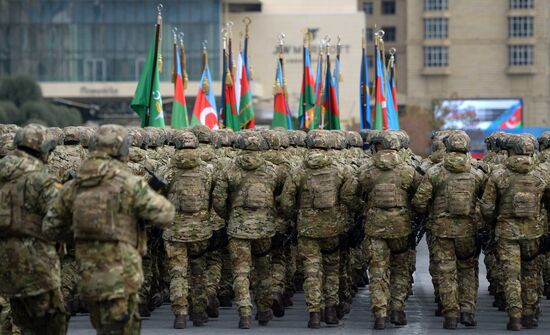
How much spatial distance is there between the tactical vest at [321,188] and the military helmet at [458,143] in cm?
124

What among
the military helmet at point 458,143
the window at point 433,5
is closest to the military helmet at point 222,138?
the military helmet at point 458,143

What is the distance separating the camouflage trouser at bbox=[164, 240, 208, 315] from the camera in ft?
45.5

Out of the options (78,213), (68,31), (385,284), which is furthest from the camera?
(68,31)

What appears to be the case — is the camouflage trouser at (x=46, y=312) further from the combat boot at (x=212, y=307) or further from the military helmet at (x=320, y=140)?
the military helmet at (x=320, y=140)

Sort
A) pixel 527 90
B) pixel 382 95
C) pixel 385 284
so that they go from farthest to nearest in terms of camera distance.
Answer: pixel 527 90 → pixel 382 95 → pixel 385 284

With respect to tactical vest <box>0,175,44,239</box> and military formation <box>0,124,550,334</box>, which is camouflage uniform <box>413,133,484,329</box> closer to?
military formation <box>0,124,550,334</box>

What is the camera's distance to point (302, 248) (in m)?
14.2

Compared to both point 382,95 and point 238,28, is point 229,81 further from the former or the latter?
point 238,28

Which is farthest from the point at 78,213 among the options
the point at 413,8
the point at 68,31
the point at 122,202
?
the point at 413,8

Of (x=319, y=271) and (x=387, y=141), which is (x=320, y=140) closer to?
(x=387, y=141)

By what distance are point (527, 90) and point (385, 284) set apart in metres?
91.1

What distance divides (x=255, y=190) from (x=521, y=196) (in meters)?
2.73

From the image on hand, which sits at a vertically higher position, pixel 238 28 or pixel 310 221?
pixel 238 28

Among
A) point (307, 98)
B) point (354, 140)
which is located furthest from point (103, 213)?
point (307, 98)
